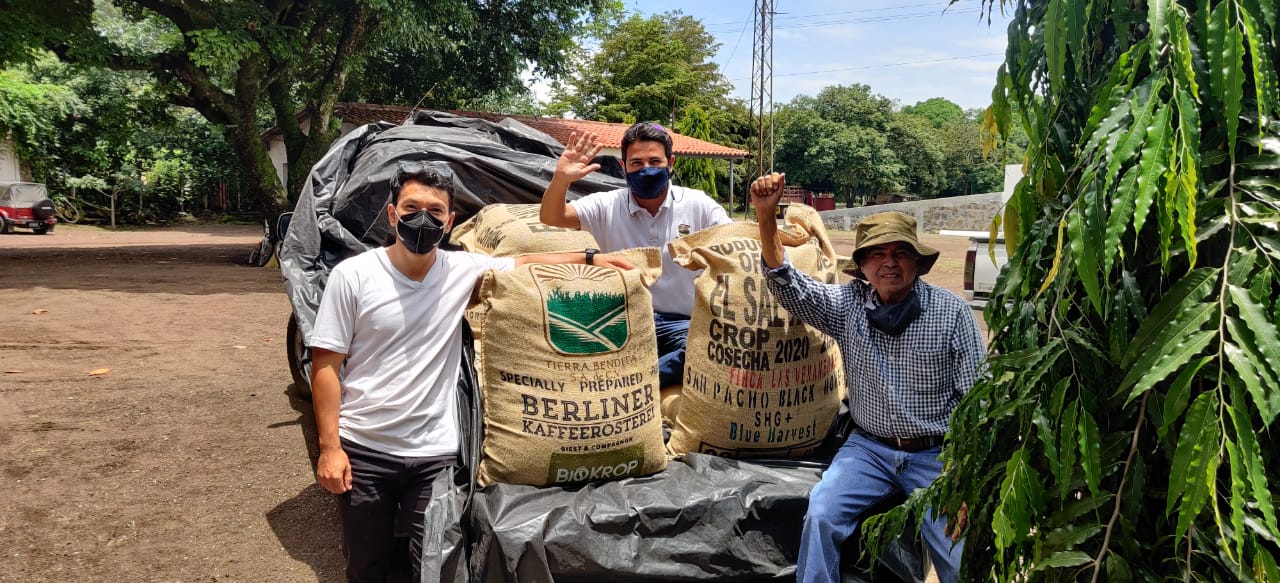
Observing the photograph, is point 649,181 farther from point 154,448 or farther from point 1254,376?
point 154,448

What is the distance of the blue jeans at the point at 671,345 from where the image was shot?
3582mm

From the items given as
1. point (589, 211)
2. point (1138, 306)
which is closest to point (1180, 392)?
point (1138, 306)

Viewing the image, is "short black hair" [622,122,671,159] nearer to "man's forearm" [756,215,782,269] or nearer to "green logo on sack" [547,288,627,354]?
"man's forearm" [756,215,782,269]

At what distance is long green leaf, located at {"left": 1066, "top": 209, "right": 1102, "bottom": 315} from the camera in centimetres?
136

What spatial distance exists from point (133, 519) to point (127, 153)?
25859mm

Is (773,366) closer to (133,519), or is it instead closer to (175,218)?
(133,519)

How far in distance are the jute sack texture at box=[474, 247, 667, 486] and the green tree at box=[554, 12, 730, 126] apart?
32.4 metres

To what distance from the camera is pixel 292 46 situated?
1334 cm

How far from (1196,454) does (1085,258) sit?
330 millimetres

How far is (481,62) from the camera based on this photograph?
17.1 meters

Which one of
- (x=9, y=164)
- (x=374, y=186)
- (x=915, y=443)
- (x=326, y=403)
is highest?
(x=9, y=164)

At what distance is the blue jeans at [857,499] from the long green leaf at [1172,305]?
1.24 meters

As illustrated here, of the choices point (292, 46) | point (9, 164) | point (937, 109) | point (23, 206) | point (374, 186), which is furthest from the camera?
point (937, 109)

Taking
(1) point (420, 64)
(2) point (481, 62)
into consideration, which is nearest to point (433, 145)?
(2) point (481, 62)
